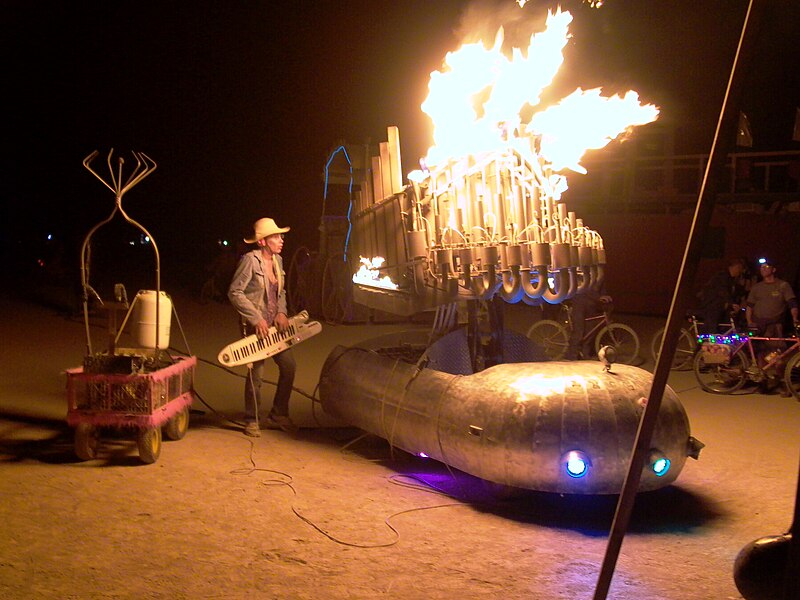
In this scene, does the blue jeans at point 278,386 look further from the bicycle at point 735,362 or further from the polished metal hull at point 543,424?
the bicycle at point 735,362

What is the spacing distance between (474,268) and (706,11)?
19.0 metres

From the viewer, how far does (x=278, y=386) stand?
8.93 m

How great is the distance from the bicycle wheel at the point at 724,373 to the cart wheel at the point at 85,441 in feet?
26.9

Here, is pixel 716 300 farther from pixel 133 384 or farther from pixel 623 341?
pixel 133 384

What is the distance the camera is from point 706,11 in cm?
2230

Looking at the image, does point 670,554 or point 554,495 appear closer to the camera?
point 670,554

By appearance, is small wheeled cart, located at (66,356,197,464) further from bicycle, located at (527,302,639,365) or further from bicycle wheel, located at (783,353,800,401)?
bicycle wheel, located at (783,353,800,401)

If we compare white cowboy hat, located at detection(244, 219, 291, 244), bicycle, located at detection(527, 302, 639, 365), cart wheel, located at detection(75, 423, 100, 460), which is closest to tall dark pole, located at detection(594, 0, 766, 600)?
cart wheel, located at detection(75, 423, 100, 460)

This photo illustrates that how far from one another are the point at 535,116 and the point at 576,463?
3.20 metres

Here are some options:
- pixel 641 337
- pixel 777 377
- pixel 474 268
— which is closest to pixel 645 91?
pixel 641 337

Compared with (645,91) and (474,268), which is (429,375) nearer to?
(474,268)

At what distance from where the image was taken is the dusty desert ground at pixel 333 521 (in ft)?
15.8

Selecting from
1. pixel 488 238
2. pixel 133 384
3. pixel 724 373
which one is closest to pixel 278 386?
pixel 133 384

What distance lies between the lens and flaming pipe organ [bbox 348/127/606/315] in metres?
6.56
